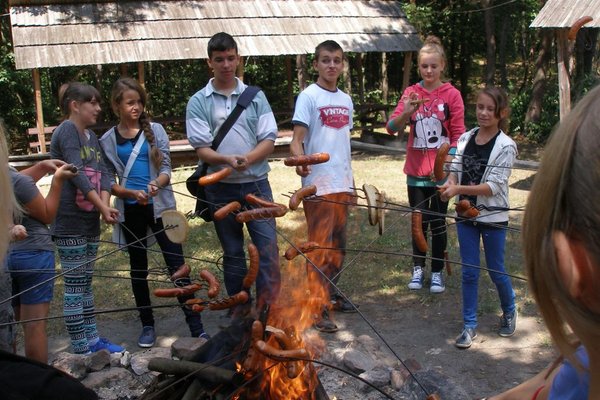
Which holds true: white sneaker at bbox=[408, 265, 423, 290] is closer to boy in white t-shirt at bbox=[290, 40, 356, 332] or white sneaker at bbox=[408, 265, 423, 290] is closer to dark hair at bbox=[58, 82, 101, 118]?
boy in white t-shirt at bbox=[290, 40, 356, 332]

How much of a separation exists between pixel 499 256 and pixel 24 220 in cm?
300

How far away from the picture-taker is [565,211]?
2.89 ft

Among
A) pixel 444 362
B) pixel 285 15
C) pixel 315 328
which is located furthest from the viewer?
pixel 285 15

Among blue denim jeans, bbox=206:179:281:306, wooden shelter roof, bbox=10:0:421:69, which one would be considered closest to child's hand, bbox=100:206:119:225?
blue denim jeans, bbox=206:179:281:306

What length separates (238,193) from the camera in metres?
4.10

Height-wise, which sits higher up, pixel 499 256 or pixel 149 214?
pixel 149 214

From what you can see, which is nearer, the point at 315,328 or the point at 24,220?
the point at 24,220

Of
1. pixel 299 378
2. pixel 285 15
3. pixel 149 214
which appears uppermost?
pixel 285 15

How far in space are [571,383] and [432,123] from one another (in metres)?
3.53

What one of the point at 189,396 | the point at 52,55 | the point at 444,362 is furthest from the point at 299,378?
the point at 52,55

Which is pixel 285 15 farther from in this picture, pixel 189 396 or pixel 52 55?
pixel 189 396

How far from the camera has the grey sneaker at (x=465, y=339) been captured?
4.15 metres

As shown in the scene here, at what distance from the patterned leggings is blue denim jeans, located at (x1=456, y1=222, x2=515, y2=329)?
2.47 metres

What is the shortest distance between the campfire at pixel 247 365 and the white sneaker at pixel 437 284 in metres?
2.12
